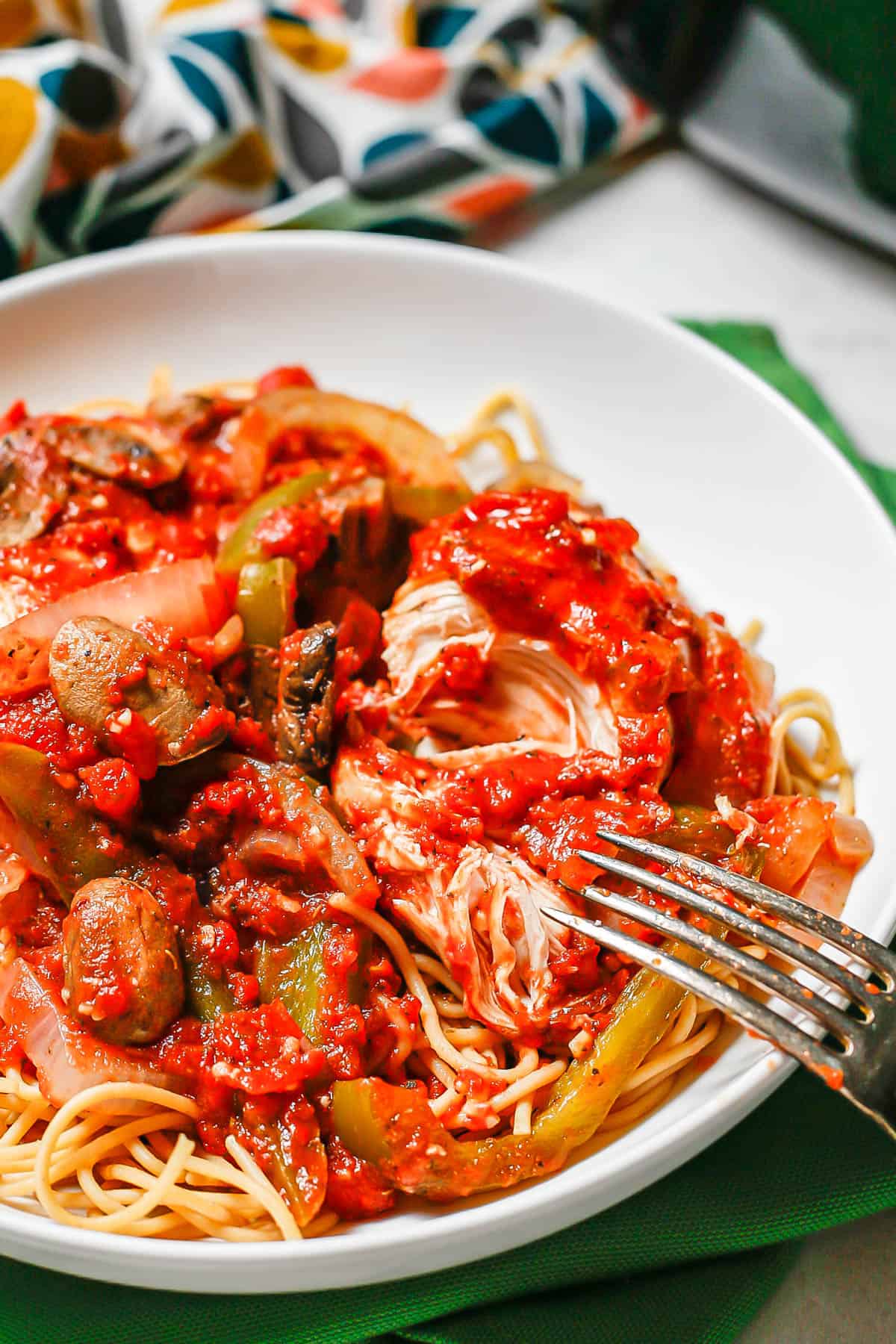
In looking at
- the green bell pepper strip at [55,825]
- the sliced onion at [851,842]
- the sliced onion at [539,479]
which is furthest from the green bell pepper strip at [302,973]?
the sliced onion at [539,479]

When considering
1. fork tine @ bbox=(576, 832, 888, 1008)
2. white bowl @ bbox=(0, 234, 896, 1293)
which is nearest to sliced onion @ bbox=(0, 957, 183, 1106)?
fork tine @ bbox=(576, 832, 888, 1008)

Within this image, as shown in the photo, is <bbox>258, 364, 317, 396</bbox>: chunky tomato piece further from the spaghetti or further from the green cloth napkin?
the green cloth napkin

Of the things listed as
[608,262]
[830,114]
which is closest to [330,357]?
[608,262]

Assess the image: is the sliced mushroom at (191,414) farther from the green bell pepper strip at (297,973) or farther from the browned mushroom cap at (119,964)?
the green bell pepper strip at (297,973)

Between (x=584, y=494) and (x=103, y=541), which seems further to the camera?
(x=584, y=494)

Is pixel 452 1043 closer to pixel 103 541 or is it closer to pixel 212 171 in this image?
pixel 103 541
